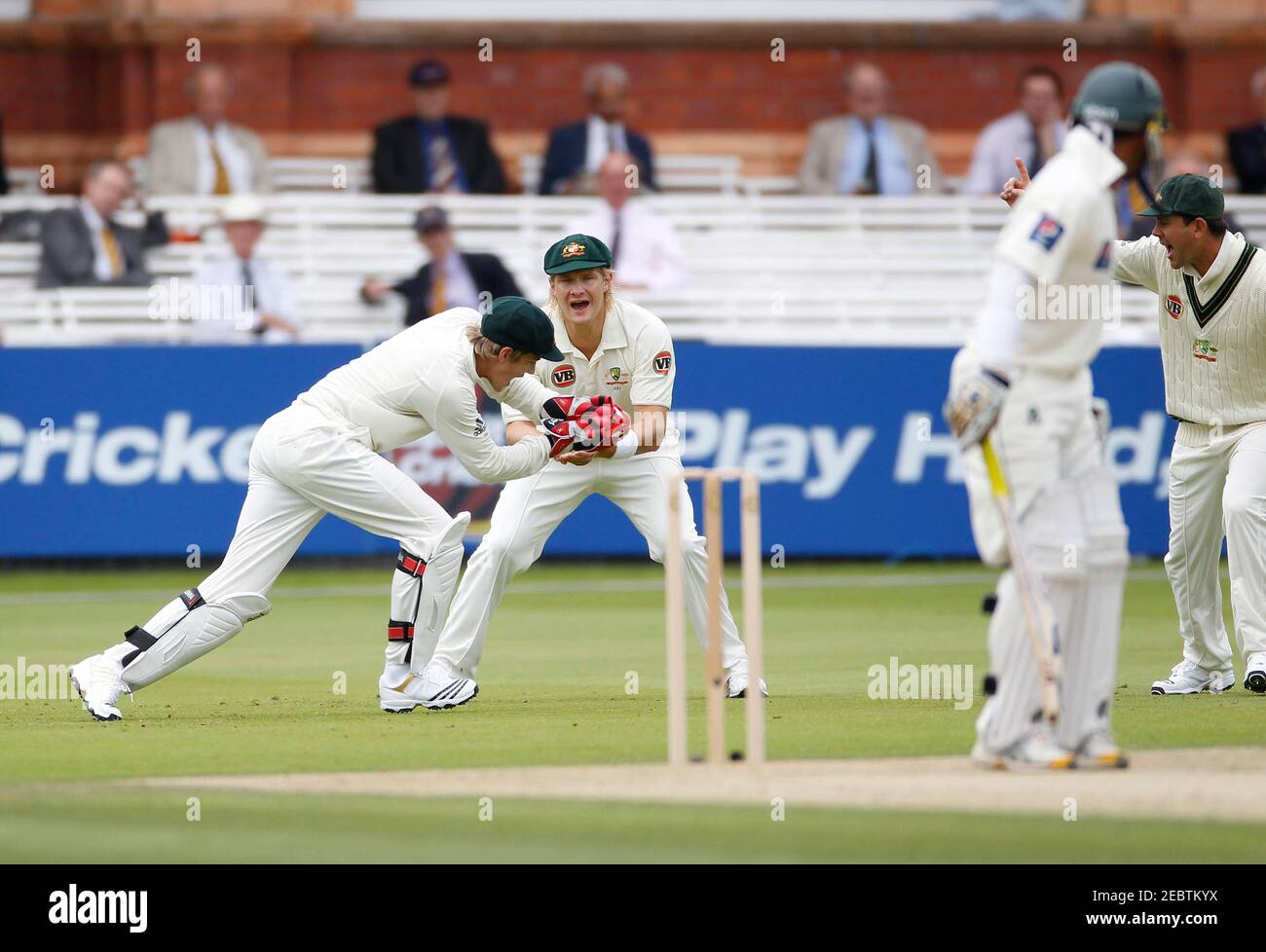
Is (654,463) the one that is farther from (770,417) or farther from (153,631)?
(770,417)

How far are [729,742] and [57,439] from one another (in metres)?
9.40

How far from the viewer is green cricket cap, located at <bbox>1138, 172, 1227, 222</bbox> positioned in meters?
9.83

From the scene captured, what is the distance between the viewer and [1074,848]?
6.50m

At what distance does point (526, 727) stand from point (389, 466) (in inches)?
54.2

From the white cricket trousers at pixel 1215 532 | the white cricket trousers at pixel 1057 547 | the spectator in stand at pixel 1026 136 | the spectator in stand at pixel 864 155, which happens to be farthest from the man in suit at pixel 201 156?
the white cricket trousers at pixel 1057 547

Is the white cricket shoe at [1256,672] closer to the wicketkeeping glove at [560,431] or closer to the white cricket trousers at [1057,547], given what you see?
the white cricket trousers at [1057,547]

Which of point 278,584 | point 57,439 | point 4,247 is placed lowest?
point 278,584

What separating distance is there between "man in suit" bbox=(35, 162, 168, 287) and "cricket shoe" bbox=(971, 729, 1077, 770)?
484 inches

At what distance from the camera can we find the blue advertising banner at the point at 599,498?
54.9ft

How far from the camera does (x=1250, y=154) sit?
824 inches

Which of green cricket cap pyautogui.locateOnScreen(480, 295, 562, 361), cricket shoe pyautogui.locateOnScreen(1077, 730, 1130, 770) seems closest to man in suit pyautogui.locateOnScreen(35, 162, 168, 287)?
green cricket cap pyautogui.locateOnScreen(480, 295, 562, 361)

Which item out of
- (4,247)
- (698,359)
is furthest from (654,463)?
(4,247)

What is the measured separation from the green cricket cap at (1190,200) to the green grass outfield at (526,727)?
222 centimetres

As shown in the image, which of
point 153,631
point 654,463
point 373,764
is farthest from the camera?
point 654,463
